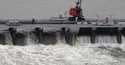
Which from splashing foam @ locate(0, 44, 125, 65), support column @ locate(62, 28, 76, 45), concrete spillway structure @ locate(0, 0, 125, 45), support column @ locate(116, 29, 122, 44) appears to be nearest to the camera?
splashing foam @ locate(0, 44, 125, 65)

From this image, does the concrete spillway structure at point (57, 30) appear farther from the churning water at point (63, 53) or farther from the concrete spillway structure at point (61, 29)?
the churning water at point (63, 53)

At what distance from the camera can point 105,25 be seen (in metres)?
22.5

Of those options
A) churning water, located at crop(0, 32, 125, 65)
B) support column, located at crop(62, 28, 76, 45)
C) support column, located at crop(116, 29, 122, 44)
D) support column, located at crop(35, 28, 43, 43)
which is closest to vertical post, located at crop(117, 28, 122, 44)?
support column, located at crop(116, 29, 122, 44)

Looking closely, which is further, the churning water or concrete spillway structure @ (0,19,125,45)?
concrete spillway structure @ (0,19,125,45)

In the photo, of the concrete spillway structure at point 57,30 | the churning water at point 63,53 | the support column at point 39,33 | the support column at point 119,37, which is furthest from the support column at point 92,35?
the support column at point 39,33

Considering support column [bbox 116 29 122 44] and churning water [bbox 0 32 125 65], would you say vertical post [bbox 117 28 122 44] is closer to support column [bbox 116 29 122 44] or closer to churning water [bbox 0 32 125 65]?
support column [bbox 116 29 122 44]

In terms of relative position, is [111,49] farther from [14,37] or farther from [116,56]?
[14,37]

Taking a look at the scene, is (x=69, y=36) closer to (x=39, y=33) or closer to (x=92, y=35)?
(x=92, y=35)

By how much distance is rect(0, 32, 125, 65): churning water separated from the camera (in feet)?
59.8

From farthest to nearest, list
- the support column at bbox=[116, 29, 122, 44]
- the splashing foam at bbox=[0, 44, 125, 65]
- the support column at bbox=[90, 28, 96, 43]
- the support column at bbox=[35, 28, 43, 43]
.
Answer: the support column at bbox=[116, 29, 122, 44], the support column at bbox=[90, 28, 96, 43], the support column at bbox=[35, 28, 43, 43], the splashing foam at bbox=[0, 44, 125, 65]

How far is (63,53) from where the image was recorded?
1972 centimetres

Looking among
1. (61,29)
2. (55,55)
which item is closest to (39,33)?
(61,29)

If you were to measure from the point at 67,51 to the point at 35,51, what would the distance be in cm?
154

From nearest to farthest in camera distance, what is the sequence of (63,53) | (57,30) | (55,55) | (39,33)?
(55,55), (63,53), (39,33), (57,30)
